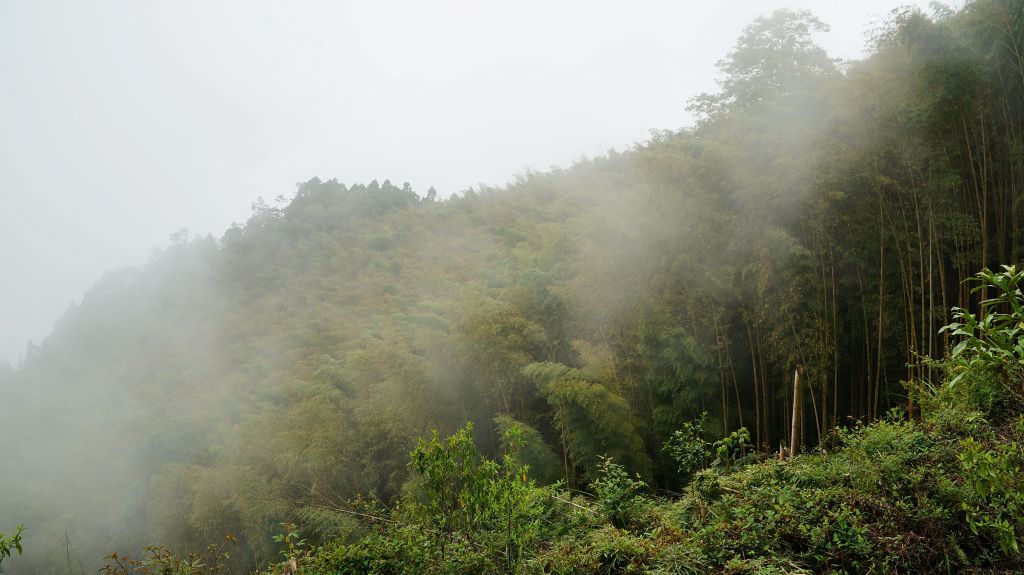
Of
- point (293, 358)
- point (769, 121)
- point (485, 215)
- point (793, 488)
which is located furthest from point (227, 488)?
point (485, 215)

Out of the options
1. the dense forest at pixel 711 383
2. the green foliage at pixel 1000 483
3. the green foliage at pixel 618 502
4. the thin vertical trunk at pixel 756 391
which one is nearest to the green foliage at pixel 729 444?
the dense forest at pixel 711 383

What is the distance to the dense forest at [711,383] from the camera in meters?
2.11

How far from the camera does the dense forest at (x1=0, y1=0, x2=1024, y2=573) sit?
2107mm

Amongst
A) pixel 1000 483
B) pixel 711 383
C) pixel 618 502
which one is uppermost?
pixel 1000 483

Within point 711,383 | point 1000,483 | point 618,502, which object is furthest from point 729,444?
point 711,383

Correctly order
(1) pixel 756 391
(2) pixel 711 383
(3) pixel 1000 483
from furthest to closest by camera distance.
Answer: (2) pixel 711 383, (1) pixel 756 391, (3) pixel 1000 483

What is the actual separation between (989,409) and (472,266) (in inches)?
436

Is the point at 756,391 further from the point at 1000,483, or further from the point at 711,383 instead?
the point at 1000,483

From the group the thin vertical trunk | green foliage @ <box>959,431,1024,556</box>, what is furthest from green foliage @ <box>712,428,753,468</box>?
the thin vertical trunk

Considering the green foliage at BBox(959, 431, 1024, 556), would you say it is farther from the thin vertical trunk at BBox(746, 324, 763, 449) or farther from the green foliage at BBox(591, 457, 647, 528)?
the thin vertical trunk at BBox(746, 324, 763, 449)

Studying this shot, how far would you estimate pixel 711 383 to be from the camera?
6.14 m

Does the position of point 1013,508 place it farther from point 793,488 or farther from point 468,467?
point 468,467

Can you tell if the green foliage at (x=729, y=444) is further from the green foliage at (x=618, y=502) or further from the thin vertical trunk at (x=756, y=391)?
the thin vertical trunk at (x=756, y=391)

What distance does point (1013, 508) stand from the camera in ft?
4.27
